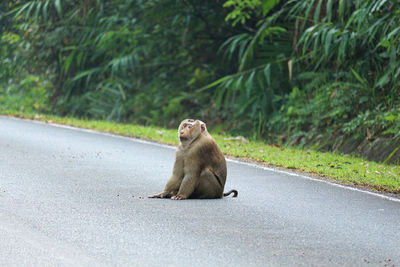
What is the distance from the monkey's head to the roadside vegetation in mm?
2891

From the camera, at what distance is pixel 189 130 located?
290 inches

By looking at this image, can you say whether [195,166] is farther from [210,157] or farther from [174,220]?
[174,220]

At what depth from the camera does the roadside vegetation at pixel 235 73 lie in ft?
42.8

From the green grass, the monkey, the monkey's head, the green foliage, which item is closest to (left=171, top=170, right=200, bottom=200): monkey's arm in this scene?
the monkey

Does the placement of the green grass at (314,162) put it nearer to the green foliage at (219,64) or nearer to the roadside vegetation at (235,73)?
the roadside vegetation at (235,73)

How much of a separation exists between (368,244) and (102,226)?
8.15 feet

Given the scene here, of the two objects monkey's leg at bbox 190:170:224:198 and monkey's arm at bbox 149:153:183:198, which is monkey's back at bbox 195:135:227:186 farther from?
monkey's arm at bbox 149:153:183:198

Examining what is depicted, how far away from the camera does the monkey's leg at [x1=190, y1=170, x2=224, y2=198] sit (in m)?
7.55

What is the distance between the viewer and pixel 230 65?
1886cm

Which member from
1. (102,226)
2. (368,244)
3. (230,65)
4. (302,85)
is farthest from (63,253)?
(230,65)

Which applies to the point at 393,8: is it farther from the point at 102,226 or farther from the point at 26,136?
the point at 102,226

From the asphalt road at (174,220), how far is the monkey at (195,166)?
168mm

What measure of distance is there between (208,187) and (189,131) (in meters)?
0.75

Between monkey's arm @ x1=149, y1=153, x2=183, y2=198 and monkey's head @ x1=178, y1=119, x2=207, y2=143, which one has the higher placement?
monkey's head @ x1=178, y1=119, x2=207, y2=143
